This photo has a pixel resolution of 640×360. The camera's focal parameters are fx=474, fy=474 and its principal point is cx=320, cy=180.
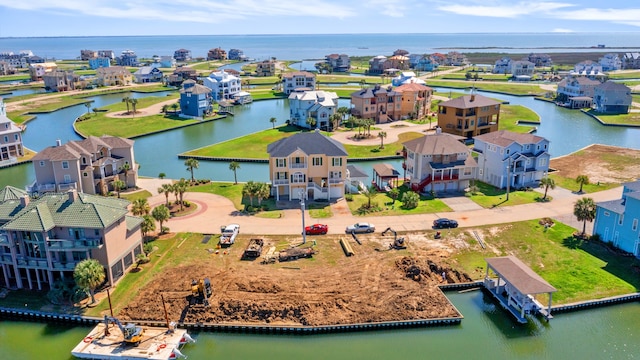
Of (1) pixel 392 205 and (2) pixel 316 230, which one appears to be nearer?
(2) pixel 316 230

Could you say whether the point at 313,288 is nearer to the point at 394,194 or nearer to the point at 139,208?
the point at 139,208

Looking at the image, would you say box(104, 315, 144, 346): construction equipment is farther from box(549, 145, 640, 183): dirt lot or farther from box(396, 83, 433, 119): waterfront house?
box(396, 83, 433, 119): waterfront house

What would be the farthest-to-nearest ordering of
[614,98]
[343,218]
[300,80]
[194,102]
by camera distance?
[300,80] < [614,98] < [194,102] < [343,218]

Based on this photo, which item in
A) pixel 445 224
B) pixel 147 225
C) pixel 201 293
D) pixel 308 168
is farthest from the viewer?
pixel 308 168

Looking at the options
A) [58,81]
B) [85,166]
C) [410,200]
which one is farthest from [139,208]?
[58,81]

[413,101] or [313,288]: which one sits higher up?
[413,101]

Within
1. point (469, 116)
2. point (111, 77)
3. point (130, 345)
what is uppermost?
point (111, 77)

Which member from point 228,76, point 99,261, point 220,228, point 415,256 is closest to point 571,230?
point 415,256

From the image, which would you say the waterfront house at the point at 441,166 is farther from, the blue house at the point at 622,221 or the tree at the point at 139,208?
the tree at the point at 139,208
